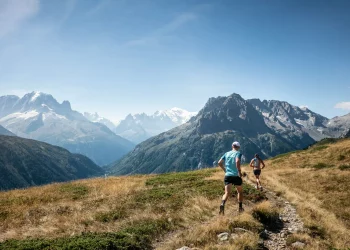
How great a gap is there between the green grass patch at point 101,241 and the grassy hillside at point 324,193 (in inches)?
336

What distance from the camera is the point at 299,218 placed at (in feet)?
53.2

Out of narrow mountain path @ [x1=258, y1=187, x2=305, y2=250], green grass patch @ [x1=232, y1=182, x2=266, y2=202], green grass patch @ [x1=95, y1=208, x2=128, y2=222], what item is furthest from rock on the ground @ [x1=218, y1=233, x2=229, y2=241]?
green grass patch @ [x1=232, y1=182, x2=266, y2=202]

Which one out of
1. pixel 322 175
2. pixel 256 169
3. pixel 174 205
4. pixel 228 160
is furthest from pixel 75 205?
pixel 322 175

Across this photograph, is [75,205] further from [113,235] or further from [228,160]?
[228,160]

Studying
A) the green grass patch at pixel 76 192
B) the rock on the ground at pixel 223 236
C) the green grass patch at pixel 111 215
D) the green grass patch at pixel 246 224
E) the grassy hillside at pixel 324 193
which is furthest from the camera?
the green grass patch at pixel 76 192

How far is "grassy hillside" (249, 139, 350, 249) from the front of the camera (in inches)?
591

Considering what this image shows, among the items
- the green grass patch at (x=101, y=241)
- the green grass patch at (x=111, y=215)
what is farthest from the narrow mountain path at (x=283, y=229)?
the green grass patch at (x=111, y=215)

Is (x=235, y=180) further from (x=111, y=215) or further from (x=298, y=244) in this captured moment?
(x=111, y=215)

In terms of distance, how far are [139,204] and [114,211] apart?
90.5 inches

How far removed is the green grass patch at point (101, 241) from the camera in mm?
10023

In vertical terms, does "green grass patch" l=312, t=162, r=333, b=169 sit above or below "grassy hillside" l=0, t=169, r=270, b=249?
below

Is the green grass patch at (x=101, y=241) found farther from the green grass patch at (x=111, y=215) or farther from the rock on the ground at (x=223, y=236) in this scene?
the rock on the ground at (x=223, y=236)

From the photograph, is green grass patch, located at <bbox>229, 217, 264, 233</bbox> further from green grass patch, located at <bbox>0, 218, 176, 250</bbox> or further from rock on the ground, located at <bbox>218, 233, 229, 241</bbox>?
green grass patch, located at <bbox>0, 218, 176, 250</bbox>

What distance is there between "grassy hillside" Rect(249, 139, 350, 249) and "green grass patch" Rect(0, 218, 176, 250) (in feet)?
28.0
